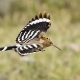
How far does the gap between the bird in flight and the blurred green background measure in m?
2.02

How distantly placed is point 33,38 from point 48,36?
5231mm

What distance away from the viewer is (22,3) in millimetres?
11203

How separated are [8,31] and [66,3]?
2.70m

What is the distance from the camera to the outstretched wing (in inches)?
149

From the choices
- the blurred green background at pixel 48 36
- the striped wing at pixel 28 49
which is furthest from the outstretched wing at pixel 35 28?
the blurred green background at pixel 48 36

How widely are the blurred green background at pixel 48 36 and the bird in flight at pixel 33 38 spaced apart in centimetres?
202

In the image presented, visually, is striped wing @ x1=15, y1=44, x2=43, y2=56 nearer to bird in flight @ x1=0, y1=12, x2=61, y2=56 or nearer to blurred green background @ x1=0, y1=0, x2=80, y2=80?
bird in flight @ x1=0, y1=12, x2=61, y2=56

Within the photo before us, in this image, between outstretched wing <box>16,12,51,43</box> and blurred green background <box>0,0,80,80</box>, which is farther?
blurred green background <box>0,0,80,80</box>

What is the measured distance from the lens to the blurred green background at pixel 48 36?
638 cm

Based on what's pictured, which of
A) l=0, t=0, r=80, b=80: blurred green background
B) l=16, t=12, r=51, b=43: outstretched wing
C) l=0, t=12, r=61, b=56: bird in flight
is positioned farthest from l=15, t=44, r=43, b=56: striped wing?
l=0, t=0, r=80, b=80: blurred green background

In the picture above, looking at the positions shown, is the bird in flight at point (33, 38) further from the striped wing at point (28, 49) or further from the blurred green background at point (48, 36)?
the blurred green background at point (48, 36)

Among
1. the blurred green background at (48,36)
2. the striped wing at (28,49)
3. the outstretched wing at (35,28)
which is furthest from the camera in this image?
the blurred green background at (48,36)

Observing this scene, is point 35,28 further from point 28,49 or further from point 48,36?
point 48,36

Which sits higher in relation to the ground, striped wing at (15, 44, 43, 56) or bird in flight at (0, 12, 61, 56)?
bird in flight at (0, 12, 61, 56)
